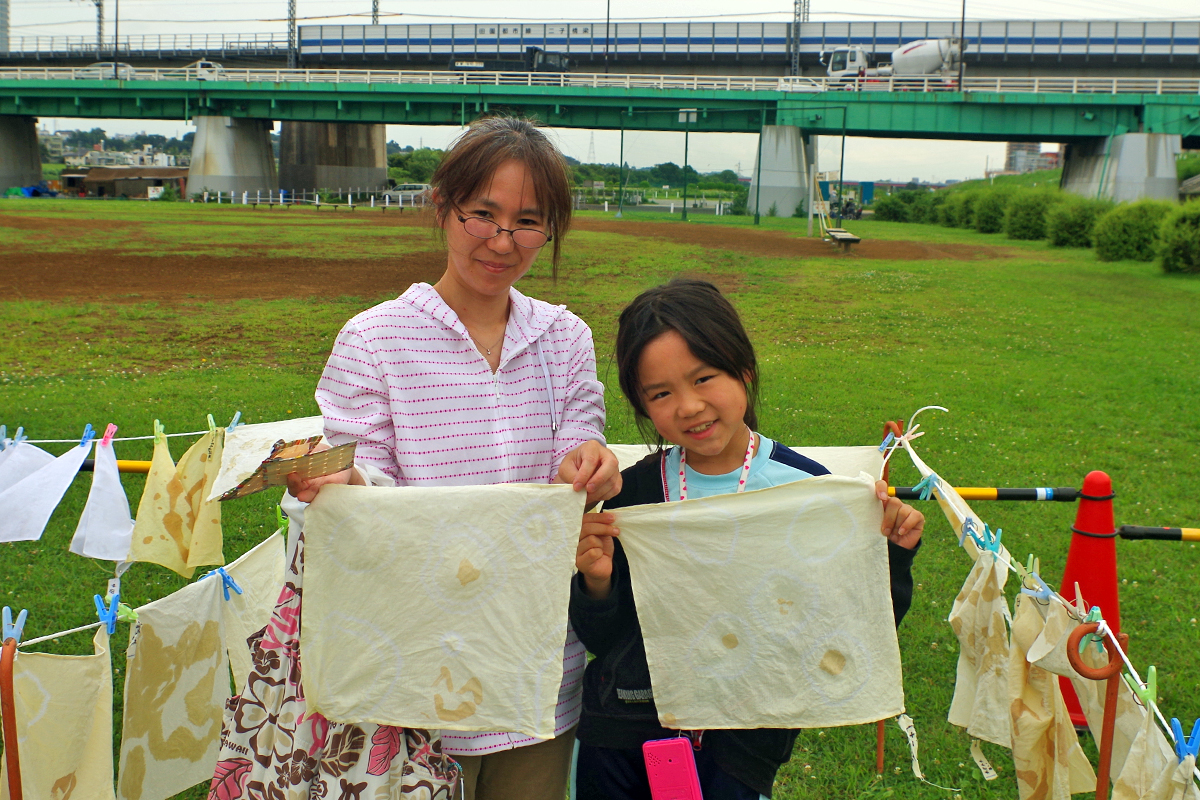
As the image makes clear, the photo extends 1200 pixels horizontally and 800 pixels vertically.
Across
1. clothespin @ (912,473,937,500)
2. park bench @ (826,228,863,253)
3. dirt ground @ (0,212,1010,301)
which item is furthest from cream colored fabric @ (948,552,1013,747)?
park bench @ (826,228,863,253)

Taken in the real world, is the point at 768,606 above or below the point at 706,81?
below

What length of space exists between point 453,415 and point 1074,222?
29142 millimetres

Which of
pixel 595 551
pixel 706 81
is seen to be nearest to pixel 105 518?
pixel 595 551

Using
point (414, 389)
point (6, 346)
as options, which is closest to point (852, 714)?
point (414, 389)

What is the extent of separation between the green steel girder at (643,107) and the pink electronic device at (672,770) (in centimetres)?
3610

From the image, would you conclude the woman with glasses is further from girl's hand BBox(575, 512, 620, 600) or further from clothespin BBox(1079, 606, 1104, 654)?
clothespin BBox(1079, 606, 1104, 654)

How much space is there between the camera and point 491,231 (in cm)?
190

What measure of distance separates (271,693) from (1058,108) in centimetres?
4023

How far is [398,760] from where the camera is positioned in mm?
1916

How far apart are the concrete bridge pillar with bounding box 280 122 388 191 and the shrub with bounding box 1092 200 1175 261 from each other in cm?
4064

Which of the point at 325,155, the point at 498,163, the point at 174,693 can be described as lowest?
the point at 174,693

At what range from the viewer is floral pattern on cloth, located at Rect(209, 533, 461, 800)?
1866 millimetres

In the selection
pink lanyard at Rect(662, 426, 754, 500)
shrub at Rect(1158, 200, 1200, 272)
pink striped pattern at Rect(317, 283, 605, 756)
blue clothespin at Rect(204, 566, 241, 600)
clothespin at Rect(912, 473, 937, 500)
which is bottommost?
blue clothespin at Rect(204, 566, 241, 600)

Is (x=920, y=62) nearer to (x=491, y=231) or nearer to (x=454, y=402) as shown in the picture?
(x=491, y=231)
